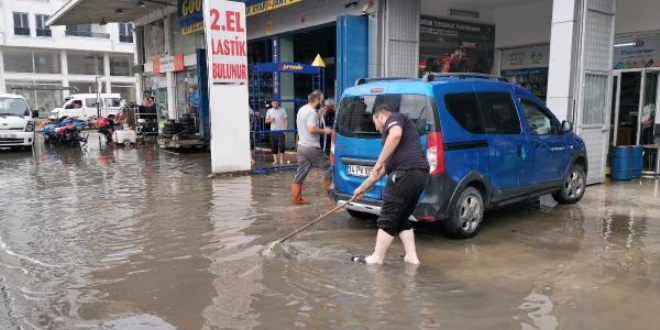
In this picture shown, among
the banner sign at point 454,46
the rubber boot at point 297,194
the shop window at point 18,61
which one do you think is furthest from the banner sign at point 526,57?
the shop window at point 18,61

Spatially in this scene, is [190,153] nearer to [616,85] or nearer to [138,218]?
[138,218]

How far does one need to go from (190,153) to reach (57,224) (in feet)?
31.0

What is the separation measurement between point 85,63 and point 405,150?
159 feet

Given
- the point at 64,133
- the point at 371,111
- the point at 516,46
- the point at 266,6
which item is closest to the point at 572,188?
the point at 371,111

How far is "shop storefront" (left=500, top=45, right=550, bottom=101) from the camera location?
43.6 feet

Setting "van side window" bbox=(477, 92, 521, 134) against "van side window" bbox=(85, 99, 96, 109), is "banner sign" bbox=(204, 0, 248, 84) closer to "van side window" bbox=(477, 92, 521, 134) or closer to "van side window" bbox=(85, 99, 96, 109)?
"van side window" bbox=(477, 92, 521, 134)

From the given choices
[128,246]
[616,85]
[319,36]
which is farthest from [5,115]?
[616,85]

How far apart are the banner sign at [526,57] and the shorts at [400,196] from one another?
9725mm

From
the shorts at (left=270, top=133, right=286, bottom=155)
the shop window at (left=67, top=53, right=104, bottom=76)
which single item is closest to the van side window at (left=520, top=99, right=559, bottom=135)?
Answer: the shorts at (left=270, top=133, right=286, bottom=155)

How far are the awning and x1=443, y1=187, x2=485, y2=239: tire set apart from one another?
54.1ft

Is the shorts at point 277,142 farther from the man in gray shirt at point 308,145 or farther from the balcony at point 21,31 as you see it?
the balcony at point 21,31

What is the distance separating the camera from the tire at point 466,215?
230 inches

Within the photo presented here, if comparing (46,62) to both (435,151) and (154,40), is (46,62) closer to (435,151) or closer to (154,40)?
(154,40)

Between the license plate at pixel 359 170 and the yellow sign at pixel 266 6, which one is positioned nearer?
the license plate at pixel 359 170
